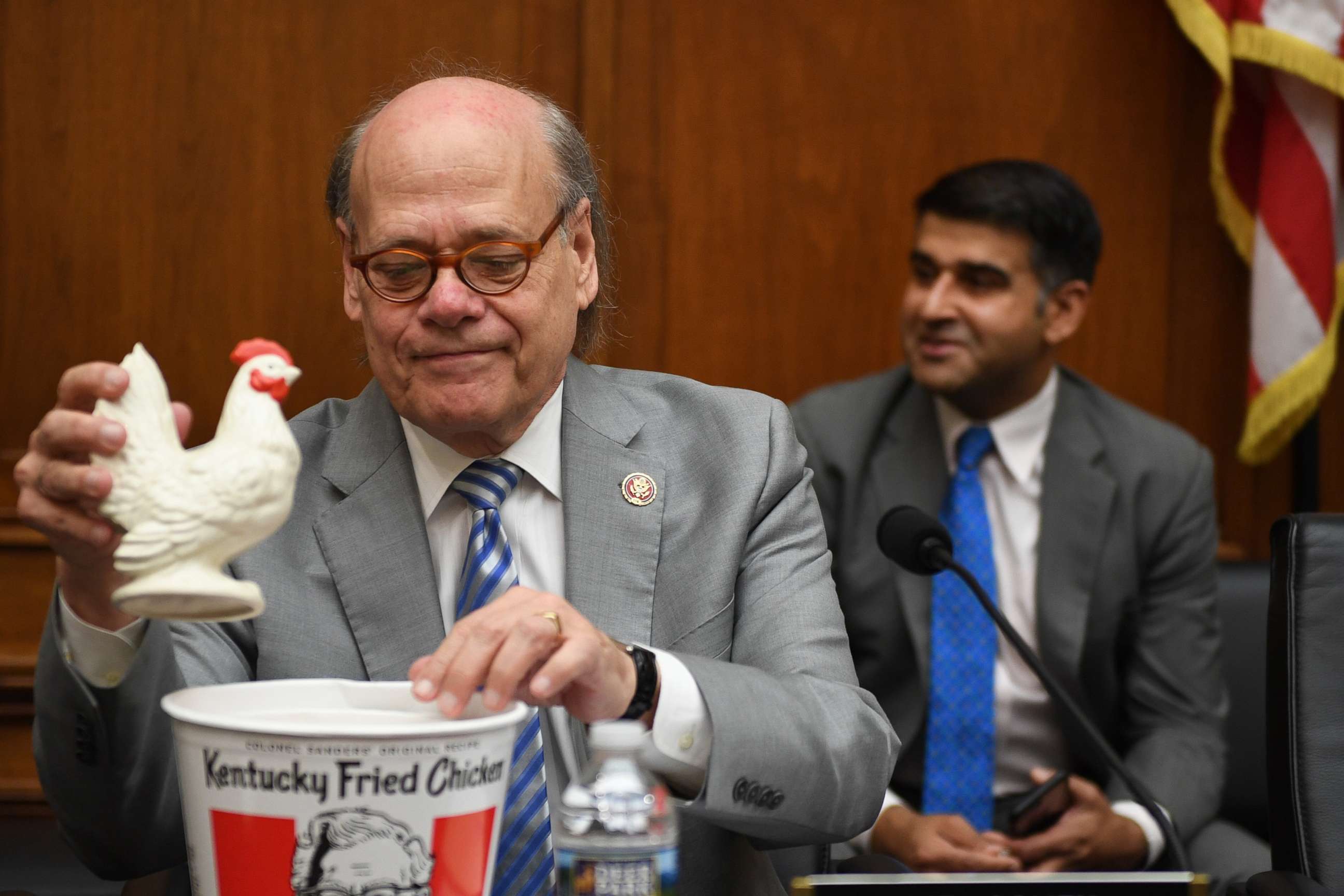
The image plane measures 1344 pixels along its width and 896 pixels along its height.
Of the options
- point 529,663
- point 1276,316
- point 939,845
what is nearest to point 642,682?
point 529,663

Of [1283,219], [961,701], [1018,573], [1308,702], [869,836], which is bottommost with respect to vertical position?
[869,836]

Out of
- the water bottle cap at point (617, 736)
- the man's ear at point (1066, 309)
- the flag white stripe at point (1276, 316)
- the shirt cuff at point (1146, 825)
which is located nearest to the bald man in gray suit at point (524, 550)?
the water bottle cap at point (617, 736)

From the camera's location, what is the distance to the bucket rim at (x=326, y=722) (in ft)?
2.74

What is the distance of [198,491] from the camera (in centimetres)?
91

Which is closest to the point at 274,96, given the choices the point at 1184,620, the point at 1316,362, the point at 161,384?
the point at 161,384

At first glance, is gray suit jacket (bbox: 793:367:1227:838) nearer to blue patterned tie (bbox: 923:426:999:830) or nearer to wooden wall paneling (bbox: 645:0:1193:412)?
blue patterned tie (bbox: 923:426:999:830)

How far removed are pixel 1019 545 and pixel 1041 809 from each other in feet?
1.66

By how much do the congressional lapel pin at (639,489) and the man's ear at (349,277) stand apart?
34 centimetres

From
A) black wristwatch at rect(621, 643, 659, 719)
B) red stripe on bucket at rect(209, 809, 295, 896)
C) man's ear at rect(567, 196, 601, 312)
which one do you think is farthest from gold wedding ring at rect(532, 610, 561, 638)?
man's ear at rect(567, 196, 601, 312)

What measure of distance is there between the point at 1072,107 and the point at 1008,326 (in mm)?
550

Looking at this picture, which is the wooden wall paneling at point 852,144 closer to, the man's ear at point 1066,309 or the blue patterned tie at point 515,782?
the man's ear at point 1066,309

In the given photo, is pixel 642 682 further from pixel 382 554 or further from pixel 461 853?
pixel 382 554

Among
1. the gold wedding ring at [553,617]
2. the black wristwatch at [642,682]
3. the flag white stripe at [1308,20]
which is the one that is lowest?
the black wristwatch at [642,682]

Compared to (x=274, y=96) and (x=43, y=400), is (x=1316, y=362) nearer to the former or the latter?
(x=274, y=96)
